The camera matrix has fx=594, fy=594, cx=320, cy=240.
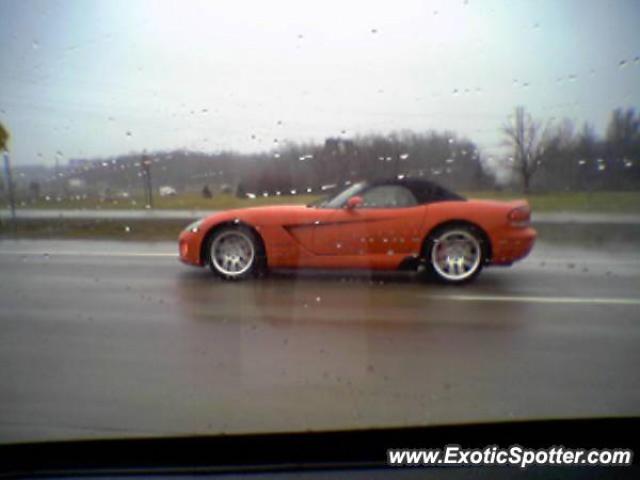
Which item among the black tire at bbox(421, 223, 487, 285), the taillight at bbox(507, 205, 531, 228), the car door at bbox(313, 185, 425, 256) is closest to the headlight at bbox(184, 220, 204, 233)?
the car door at bbox(313, 185, 425, 256)

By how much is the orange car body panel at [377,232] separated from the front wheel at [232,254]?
1.16ft

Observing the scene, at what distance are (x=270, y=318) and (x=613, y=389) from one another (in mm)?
3001

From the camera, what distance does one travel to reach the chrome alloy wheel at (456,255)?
23.5ft

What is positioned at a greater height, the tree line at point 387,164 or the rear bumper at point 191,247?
the tree line at point 387,164

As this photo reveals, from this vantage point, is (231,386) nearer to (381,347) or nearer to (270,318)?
(381,347)

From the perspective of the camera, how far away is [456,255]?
724 cm

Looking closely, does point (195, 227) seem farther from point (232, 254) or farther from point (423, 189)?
point (423, 189)

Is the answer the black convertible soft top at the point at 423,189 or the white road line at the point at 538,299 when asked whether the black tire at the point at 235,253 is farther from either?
the white road line at the point at 538,299

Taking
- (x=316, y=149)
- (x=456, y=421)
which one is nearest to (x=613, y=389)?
(x=456, y=421)

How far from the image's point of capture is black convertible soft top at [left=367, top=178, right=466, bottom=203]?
23.4ft

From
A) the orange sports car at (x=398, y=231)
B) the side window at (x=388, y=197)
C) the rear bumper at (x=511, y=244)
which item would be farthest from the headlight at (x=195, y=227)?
the rear bumper at (x=511, y=244)

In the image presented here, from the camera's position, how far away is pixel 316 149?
22.7 ft

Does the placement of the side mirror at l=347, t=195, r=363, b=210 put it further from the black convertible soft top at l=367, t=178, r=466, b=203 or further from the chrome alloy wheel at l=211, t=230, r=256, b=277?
the chrome alloy wheel at l=211, t=230, r=256, b=277

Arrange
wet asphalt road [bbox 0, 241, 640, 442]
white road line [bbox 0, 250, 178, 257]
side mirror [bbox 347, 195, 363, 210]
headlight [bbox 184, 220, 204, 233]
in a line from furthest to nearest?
white road line [bbox 0, 250, 178, 257], headlight [bbox 184, 220, 204, 233], side mirror [bbox 347, 195, 363, 210], wet asphalt road [bbox 0, 241, 640, 442]
